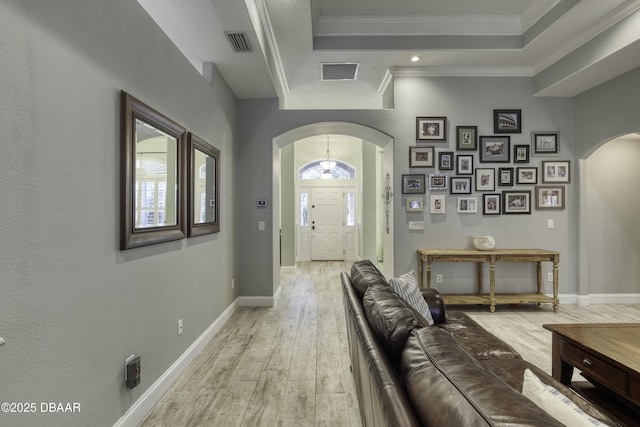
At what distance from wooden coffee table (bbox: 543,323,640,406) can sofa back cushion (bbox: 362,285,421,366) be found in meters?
1.22

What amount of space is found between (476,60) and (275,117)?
271 cm

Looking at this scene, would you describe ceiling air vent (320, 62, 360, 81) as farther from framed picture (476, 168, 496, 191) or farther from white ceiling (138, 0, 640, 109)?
framed picture (476, 168, 496, 191)

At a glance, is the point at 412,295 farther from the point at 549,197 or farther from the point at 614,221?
the point at 614,221

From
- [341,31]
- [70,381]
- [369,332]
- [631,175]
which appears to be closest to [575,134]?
[631,175]

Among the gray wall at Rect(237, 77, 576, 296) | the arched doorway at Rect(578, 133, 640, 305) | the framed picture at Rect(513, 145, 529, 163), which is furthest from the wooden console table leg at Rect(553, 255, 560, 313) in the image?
the framed picture at Rect(513, 145, 529, 163)

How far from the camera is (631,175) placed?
424 cm

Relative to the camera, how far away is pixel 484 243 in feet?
12.6

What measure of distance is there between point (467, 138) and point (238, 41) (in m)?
3.10

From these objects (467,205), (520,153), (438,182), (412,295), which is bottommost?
(412,295)

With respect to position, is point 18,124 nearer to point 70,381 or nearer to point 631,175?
point 70,381

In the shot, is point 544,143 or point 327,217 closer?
point 544,143

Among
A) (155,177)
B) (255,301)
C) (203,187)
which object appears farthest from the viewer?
(255,301)

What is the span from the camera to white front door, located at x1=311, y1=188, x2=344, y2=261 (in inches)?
324

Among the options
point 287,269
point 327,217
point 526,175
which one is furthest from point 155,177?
point 327,217
